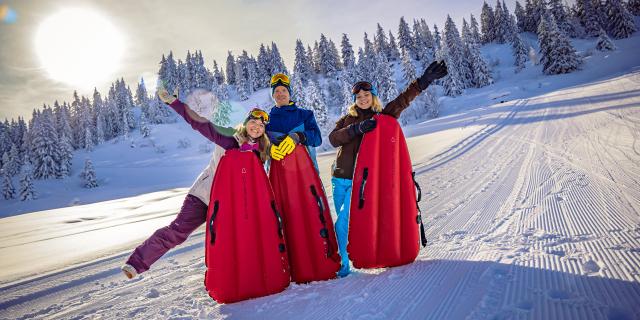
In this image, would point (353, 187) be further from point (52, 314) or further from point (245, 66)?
point (245, 66)

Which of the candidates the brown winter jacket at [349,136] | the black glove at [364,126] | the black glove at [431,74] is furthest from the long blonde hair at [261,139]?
the black glove at [431,74]

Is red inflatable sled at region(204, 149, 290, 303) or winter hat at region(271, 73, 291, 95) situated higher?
winter hat at region(271, 73, 291, 95)

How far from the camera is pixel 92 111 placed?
292 ft

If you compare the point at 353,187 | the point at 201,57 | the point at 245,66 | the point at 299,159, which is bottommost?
the point at 353,187

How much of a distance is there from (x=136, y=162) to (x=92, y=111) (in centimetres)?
5474

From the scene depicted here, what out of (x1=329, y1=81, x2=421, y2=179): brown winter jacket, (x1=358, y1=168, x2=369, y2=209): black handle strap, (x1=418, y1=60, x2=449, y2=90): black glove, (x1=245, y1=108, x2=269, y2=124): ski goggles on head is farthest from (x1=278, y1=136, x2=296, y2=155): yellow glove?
(x1=418, y1=60, x2=449, y2=90): black glove

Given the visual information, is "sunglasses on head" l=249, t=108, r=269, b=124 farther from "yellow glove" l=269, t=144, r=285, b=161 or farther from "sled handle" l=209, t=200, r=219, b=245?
"sled handle" l=209, t=200, r=219, b=245

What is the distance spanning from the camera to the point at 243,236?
3176 millimetres

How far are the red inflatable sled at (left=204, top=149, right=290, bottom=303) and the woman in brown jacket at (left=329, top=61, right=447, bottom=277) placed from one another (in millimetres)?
835

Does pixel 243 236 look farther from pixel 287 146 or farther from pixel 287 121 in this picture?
pixel 287 121

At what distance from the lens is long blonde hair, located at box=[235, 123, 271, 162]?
3.53 metres

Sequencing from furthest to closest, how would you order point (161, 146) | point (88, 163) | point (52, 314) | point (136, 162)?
point (161, 146) < point (136, 162) < point (88, 163) < point (52, 314)

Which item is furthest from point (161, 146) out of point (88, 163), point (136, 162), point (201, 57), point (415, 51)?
point (415, 51)

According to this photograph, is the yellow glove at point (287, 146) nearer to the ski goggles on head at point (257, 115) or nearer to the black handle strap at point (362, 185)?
the ski goggles on head at point (257, 115)
